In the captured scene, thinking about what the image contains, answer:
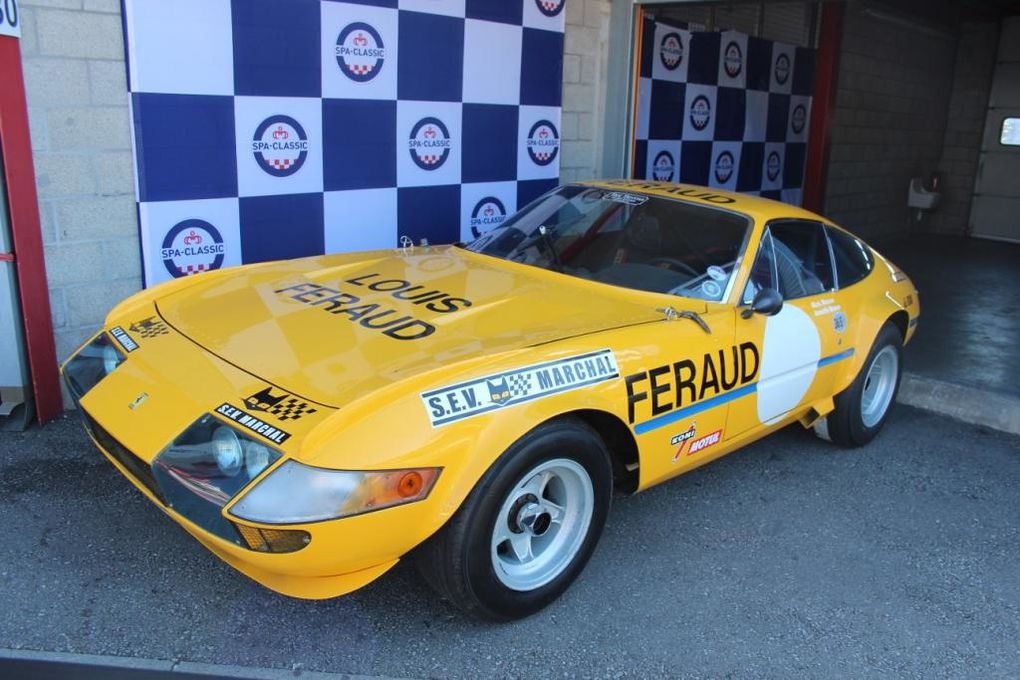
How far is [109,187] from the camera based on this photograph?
4.12m

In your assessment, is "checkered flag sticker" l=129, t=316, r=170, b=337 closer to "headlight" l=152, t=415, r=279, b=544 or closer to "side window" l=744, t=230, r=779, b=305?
"headlight" l=152, t=415, r=279, b=544

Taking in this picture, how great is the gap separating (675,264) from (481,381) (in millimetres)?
1343

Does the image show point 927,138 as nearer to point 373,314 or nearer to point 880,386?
point 880,386

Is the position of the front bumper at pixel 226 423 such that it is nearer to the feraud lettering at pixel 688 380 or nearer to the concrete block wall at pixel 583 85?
the feraud lettering at pixel 688 380

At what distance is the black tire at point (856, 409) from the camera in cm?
399

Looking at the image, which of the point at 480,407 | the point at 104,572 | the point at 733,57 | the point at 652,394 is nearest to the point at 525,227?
the point at 652,394

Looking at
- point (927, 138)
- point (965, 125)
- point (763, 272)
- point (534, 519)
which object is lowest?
point (534, 519)

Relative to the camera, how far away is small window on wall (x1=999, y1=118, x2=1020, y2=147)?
11789 mm

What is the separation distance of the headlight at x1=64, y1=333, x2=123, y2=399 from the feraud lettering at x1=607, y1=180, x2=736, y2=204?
7.61 feet

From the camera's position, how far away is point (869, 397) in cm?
439

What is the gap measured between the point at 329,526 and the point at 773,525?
2027mm

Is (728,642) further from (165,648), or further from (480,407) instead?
(165,648)

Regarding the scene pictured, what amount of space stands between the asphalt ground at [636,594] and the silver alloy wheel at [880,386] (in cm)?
59

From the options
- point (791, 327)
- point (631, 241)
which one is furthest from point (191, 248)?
point (791, 327)
